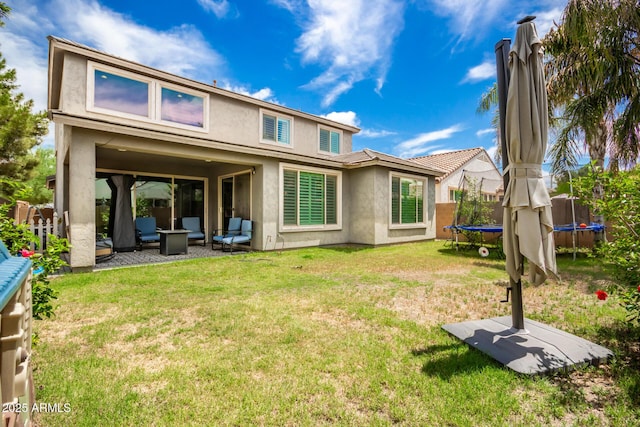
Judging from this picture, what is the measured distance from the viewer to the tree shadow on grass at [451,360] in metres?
2.58

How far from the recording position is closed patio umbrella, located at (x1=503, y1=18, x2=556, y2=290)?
9.09 ft

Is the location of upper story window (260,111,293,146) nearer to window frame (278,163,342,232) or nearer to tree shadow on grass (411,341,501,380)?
window frame (278,163,342,232)

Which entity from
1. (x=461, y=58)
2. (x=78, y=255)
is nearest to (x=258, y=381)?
(x=78, y=255)

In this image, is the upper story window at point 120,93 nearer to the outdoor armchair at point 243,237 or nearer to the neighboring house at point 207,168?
the neighboring house at point 207,168

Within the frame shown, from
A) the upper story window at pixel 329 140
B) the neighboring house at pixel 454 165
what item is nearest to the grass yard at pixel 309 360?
the upper story window at pixel 329 140

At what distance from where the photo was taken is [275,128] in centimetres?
1297

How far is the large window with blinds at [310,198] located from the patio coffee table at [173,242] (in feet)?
10.8

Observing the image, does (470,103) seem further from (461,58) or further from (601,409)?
(601,409)

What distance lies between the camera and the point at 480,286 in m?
5.71

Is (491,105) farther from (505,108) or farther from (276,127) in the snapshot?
(505,108)

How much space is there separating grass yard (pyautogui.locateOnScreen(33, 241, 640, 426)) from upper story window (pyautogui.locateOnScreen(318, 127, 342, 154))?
1015 centimetres

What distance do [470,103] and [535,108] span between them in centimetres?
1906

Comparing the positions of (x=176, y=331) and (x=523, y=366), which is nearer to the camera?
(x=523, y=366)

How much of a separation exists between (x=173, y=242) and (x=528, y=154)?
372 inches
